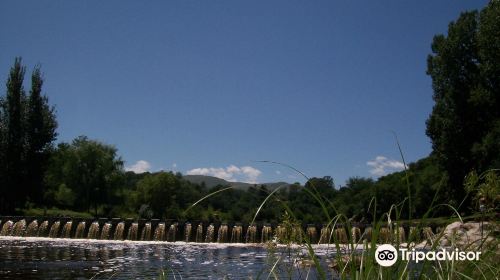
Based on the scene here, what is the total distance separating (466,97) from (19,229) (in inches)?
1019

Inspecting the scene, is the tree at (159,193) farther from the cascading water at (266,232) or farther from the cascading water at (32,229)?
the cascading water at (266,232)

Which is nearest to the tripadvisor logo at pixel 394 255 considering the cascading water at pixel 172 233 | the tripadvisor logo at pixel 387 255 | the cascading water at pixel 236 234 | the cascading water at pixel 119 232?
the tripadvisor logo at pixel 387 255

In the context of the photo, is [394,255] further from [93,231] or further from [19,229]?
[19,229]

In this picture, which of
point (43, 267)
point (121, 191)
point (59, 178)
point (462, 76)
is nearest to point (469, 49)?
point (462, 76)

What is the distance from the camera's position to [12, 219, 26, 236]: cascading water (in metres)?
29.8

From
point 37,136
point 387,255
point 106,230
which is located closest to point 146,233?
point 106,230

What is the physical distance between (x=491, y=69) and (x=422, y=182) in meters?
18.1

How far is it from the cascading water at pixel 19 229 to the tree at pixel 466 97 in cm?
2355

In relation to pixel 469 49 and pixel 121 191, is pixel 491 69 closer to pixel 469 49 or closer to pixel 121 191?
pixel 469 49

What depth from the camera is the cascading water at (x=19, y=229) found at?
29788mm

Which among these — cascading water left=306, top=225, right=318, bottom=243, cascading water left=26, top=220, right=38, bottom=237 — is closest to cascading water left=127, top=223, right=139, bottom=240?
cascading water left=26, top=220, right=38, bottom=237

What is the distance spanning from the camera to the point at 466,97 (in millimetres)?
28594

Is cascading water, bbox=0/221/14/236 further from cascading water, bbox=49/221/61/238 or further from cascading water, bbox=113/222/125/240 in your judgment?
cascading water, bbox=113/222/125/240

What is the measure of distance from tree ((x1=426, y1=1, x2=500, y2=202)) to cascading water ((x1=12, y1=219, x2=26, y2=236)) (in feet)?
77.3
